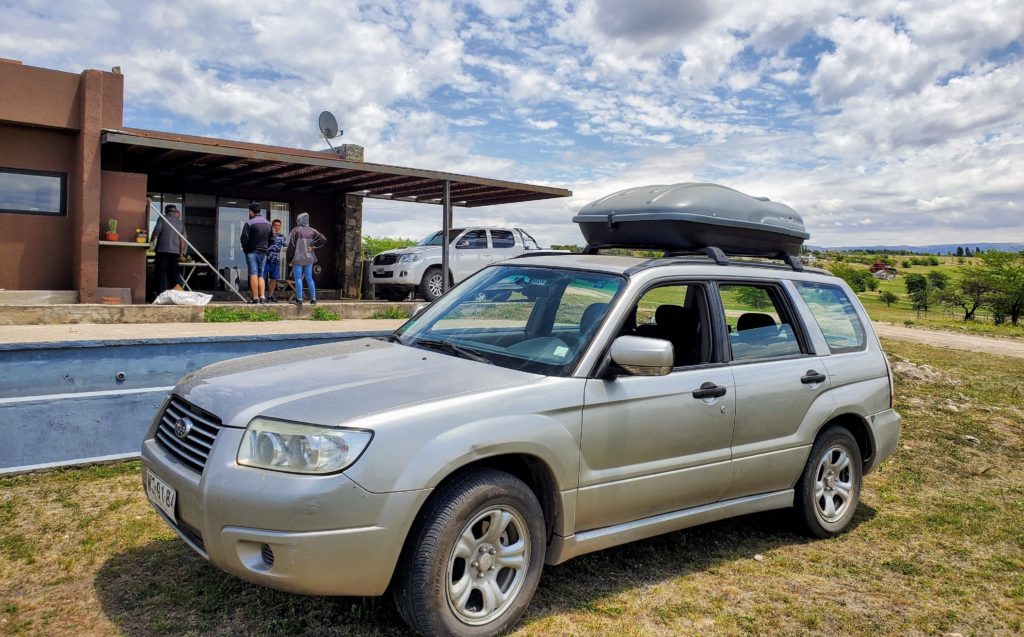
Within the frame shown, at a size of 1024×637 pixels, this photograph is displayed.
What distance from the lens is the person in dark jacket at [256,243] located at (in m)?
13.3

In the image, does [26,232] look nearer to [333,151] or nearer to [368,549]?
[333,151]

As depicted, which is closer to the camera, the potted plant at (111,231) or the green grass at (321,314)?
the potted plant at (111,231)

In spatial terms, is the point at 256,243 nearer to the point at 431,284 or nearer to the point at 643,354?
the point at 431,284

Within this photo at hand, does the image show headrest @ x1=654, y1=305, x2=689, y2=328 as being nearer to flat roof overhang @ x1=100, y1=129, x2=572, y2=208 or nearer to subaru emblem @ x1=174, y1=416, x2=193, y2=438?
subaru emblem @ x1=174, y1=416, x2=193, y2=438

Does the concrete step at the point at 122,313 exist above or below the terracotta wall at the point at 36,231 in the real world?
below

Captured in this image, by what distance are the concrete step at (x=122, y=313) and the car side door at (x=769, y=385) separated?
10953 mm

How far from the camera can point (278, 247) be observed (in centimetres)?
1483

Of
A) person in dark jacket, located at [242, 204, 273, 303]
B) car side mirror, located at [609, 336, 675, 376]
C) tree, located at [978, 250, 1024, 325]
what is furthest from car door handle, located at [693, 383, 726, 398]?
tree, located at [978, 250, 1024, 325]

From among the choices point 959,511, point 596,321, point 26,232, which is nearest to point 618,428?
point 596,321

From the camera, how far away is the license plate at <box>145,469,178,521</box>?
314 centimetres

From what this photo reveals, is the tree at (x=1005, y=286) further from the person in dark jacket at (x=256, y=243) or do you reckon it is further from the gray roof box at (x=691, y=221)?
the gray roof box at (x=691, y=221)

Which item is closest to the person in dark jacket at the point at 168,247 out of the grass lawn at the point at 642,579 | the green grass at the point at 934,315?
the grass lawn at the point at 642,579

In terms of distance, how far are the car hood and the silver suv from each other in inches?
0.6

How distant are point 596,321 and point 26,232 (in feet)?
42.2
